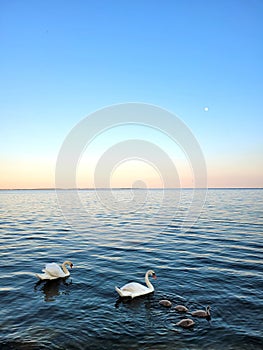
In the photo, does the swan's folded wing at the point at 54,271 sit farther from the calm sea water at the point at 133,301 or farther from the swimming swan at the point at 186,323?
the swimming swan at the point at 186,323

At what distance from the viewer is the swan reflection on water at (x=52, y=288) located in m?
14.0

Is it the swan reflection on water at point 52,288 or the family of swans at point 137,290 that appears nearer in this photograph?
the family of swans at point 137,290

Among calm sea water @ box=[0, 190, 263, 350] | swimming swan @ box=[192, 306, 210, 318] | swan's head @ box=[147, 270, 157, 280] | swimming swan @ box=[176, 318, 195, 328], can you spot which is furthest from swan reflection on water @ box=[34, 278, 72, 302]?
swimming swan @ box=[192, 306, 210, 318]

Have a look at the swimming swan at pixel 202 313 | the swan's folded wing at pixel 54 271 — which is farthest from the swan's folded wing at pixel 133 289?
the swan's folded wing at pixel 54 271

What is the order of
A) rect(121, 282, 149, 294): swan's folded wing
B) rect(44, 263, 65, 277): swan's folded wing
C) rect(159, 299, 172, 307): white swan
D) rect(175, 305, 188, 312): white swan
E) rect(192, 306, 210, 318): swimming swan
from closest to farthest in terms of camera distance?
rect(192, 306, 210, 318): swimming swan, rect(175, 305, 188, 312): white swan, rect(159, 299, 172, 307): white swan, rect(121, 282, 149, 294): swan's folded wing, rect(44, 263, 65, 277): swan's folded wing

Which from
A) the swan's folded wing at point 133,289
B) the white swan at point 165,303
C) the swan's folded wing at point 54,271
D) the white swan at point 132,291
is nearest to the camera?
the white swan at point 165,303

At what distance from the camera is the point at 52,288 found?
49.5ft

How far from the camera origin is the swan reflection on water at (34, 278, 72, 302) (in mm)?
13961

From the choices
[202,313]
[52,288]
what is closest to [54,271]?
[52,288]

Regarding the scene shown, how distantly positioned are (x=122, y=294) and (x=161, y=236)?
16.4m

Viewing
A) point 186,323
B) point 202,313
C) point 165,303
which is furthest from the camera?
point 165,303

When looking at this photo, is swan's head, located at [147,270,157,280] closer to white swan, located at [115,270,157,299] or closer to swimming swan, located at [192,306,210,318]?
white swan, located at [115,270,157,299]

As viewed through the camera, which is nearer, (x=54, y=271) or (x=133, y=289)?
(x=133, y=289)

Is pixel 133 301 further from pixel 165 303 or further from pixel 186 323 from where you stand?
pixel 186 323
